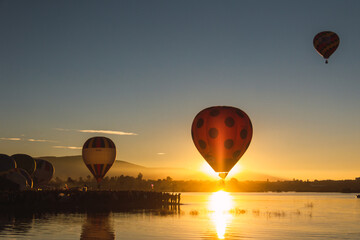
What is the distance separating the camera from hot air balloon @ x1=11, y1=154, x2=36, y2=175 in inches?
3479

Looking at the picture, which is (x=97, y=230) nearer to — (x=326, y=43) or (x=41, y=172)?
(x=326, y=43)

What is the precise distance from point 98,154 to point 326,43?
3913 cm

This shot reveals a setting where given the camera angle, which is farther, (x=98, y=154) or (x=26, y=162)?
(x=26, y=162)

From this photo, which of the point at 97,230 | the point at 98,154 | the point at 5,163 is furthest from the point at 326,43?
the point at 5,163

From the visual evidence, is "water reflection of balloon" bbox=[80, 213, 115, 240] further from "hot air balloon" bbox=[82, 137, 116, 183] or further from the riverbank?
"hot air balloon" bbox=[82, 137, 116, 183]

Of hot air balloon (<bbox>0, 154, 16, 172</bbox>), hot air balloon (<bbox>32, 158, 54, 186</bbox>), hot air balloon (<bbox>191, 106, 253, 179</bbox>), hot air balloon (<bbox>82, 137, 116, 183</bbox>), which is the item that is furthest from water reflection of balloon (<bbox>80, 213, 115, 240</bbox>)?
hot air balloon (<bbox>32, 158, 54, 186</bbox>)

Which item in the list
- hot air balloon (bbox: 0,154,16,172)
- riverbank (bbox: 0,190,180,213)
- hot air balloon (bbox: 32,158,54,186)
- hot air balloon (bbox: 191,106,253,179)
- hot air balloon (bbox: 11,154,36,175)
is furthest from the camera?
hot air balloon (bbox: 32,158,54,186)

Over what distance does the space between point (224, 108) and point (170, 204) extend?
41.0m

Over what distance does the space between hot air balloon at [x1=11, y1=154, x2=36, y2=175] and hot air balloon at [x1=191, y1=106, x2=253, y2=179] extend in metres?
53.0

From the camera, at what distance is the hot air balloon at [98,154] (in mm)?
78000

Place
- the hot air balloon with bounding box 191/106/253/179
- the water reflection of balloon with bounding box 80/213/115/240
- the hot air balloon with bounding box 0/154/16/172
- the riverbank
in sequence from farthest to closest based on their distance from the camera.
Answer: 1. the hot air balloon with bounding box 0/154/16/172
2. the riverbank
3. the hot air balloon with bounding box 191/106/253/179
4. the water reflection of balloon with bounding box 80/213/115/240

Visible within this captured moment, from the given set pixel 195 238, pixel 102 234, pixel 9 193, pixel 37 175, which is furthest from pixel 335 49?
pixel 37 175

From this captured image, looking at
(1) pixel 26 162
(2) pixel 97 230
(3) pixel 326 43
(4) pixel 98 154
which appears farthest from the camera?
(1) pixel 26 162

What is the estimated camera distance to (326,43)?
55.3 m
